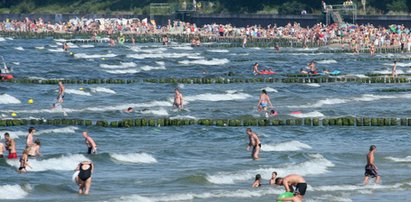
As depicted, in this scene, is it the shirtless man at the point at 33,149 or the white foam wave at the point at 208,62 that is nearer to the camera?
the shirtless man at the point at 33,149

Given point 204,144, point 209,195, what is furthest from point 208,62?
point 209,195

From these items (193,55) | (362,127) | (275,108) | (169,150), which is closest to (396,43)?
(193,55)

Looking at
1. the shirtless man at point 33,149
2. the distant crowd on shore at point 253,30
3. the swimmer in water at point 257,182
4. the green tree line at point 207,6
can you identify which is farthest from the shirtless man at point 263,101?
the green tree line at point 207,6

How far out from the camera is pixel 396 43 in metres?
95.9

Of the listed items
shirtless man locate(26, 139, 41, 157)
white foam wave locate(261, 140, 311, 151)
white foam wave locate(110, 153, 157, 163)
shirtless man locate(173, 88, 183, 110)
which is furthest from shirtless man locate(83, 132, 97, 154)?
shirtless man locate(173, 88, 183, 110)

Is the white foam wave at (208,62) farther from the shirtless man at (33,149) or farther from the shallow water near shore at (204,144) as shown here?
the shirtless man at (33,149)

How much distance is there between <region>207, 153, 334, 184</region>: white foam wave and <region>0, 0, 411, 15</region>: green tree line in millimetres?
72981

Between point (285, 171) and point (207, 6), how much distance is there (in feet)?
328

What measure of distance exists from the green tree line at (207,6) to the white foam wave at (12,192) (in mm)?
80228

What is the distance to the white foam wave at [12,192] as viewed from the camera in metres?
32.3

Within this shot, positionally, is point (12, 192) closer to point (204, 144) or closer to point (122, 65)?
point (204, 144)

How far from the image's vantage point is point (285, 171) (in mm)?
36906

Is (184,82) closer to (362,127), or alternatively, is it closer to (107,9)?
(362,127)

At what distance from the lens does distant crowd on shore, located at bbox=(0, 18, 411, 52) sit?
95.9 metres
